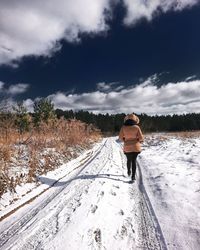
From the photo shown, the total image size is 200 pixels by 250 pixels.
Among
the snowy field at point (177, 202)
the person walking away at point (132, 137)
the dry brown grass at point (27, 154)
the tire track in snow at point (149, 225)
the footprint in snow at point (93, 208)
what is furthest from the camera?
the person walking away at point (132, 137)

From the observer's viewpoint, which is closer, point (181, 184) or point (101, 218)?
point (101, 218)

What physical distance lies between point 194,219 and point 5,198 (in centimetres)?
418

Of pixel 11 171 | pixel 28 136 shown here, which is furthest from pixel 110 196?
pixel 28 136

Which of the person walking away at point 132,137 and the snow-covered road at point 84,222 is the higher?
the person walking away at point 132,137

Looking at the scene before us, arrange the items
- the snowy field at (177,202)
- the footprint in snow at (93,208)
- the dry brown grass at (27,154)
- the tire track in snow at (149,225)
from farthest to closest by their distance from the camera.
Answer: the dry brown grass at (27,154)
the footprint in snow at (93,208)
the snowy field at (177,202)
the tire track in snow at (149,225)

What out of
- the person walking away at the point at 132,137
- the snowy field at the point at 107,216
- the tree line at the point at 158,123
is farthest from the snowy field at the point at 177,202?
the tree line at the point at 158,123

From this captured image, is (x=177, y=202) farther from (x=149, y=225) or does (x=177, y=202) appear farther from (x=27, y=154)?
(x=27, y=154)

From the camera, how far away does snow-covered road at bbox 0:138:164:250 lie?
3.71m

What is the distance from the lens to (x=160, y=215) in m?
4.69

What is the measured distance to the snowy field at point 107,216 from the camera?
3.73 m

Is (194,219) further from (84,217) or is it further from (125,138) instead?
(125,138)

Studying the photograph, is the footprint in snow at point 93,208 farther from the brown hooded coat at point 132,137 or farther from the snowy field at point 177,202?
the brown hooded coat at point 132,137

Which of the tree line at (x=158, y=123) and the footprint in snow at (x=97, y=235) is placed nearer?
the footprint in snow at (x=97, y=235)

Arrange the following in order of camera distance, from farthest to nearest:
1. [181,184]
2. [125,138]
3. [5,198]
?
A: [125,138] → [181,184] → [5,198]
